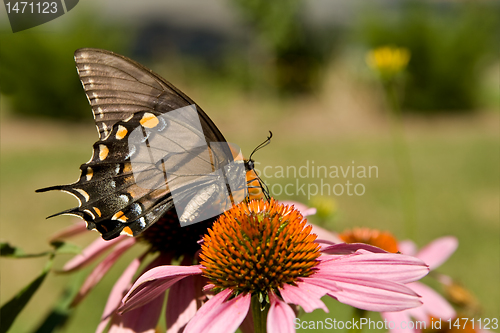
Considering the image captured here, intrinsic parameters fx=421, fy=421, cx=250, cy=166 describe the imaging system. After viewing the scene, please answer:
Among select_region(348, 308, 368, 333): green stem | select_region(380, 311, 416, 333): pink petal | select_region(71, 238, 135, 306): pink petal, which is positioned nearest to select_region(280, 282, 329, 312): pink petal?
A: select_region(348, 308, 368, 333): green stem

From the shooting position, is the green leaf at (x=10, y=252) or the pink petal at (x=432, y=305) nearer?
the green leaf at (x=10, y=252)

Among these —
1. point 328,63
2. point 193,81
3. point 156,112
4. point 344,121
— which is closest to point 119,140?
point 156,112

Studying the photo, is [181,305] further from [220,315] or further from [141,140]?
[141,140]

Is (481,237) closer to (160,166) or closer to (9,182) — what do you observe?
(160,166)

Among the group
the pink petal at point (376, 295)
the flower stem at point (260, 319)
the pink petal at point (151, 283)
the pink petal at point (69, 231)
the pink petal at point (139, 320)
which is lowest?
the pink petal at point (139, 320)

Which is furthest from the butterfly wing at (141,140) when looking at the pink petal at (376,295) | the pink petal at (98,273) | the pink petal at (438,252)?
the pink petal at (438,252)

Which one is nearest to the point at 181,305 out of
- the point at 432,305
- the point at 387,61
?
the point at 432,305

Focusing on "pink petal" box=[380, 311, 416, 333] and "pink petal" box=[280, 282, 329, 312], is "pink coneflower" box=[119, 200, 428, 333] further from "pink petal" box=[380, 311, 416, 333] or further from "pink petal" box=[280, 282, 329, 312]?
"pink petal" box=[380, 311, 416, 333]

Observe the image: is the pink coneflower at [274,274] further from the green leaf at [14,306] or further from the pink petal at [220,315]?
the green leaf at [14,306]
